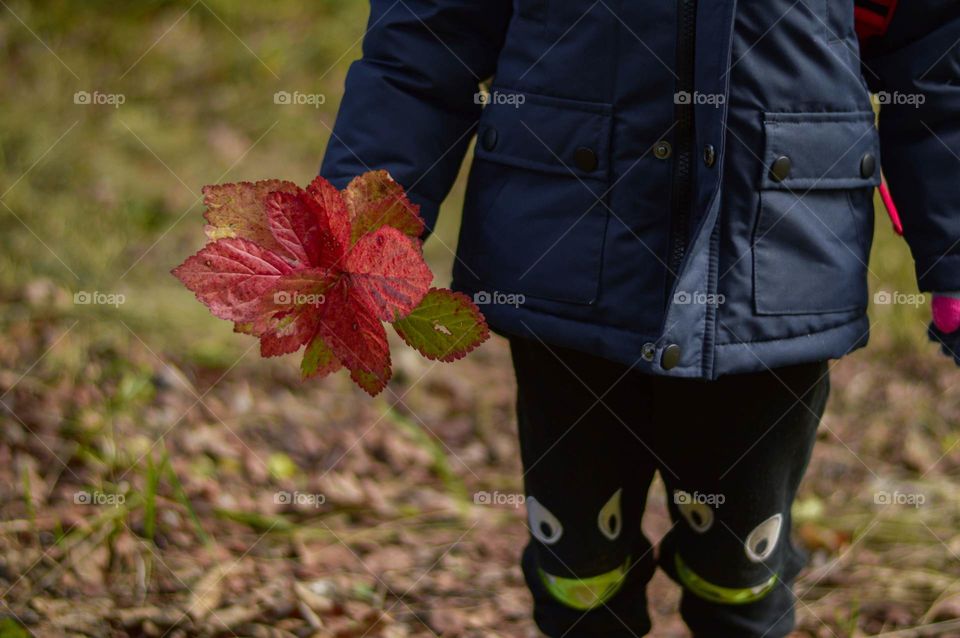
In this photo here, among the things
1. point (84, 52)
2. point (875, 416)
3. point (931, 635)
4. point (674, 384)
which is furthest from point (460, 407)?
point (84, 52)

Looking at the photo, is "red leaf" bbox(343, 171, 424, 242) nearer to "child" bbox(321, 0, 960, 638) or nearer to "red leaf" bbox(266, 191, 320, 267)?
"red leaf" bbox(266, 191, 320, 267)

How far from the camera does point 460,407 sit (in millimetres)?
3406

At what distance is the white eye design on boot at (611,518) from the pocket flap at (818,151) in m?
0.58

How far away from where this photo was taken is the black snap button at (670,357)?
1344mm

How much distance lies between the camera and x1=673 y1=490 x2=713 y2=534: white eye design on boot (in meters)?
1.58

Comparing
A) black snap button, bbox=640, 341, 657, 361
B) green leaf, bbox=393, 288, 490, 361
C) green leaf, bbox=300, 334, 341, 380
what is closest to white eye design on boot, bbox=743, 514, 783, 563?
black snap button, bbox=640, 341, 657, 361

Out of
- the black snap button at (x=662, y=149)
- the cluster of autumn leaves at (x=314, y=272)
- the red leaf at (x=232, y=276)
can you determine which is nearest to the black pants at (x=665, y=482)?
the black snap button at (x=662, y=149)

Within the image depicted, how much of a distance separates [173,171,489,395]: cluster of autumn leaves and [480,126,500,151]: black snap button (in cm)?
41

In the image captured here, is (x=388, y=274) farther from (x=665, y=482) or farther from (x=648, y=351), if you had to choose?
(x=665, y=482)

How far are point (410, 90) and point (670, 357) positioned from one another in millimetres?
557

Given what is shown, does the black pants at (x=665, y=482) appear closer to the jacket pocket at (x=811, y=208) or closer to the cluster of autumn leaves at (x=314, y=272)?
the jacket pocket at (x=811, y=208)

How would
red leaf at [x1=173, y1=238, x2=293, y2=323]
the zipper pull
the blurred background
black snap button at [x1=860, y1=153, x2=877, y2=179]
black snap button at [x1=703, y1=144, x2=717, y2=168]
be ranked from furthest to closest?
the blurred background, the zipper pull, black snap button at [x1=860, y1=153, x2=877, y2=179], black snap button at [x1=703, y1=144, x2=717, y2=168], red leaf at [x1=173, y1=238, x2=293, y2=323]

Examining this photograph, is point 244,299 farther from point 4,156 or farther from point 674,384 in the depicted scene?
point 4,156

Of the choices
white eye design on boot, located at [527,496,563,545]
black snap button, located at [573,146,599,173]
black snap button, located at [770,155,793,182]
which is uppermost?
black snap button, located at [573,146,599,173]
